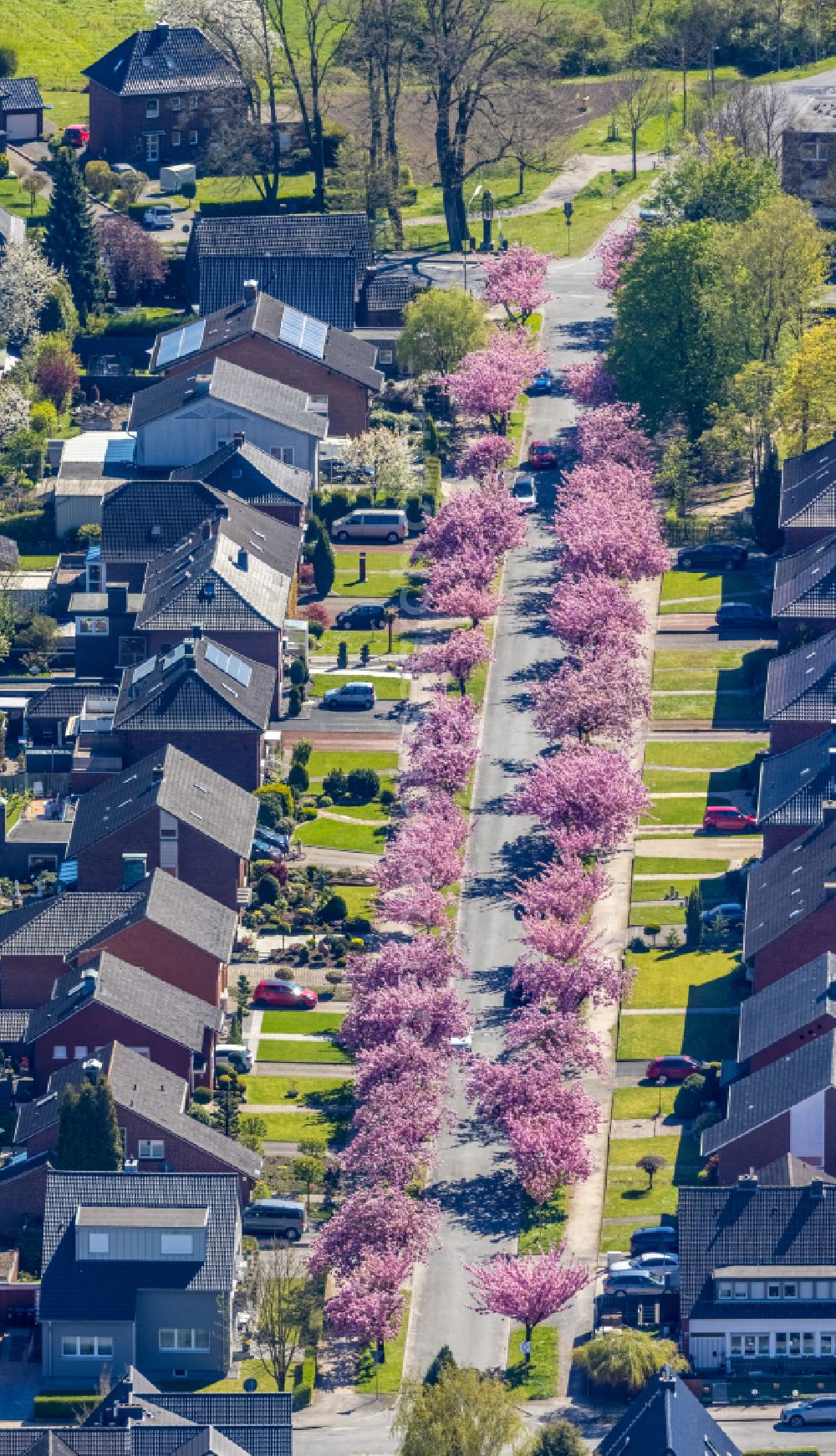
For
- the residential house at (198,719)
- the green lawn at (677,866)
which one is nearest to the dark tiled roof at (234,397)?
the residential house at (198,719)

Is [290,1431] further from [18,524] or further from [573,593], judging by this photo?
[18,524]

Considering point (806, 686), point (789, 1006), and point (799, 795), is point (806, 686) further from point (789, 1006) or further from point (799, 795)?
point (789, 1006)

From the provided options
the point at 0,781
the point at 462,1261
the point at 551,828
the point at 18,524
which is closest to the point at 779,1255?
the point at 462,1261

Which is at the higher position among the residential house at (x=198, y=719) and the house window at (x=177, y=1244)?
the residential house at (x=198, y=719)

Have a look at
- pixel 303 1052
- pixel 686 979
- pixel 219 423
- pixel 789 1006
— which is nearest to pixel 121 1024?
pixel 303 1052

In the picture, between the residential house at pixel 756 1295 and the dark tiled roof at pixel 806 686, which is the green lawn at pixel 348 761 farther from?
the residential house at pixel 756 1295
